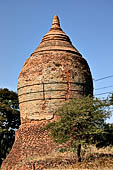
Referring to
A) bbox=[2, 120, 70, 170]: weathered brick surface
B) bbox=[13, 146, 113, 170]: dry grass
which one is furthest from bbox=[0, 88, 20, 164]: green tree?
bbox=[13, 146, 113, 170]: dry grass

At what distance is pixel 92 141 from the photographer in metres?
13.6

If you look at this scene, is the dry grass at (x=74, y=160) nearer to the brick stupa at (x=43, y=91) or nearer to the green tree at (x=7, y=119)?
the brick stupa at (x=43, y=91)

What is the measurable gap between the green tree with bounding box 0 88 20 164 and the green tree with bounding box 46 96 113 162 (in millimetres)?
13696

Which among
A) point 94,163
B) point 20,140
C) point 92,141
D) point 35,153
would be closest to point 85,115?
point 92,141

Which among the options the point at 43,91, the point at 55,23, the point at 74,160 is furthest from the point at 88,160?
the point at 55,23

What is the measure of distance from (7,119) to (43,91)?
12368 millimetres

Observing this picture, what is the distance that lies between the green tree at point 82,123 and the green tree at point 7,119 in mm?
13696

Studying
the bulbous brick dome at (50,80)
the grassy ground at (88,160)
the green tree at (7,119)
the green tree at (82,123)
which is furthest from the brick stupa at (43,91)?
the green tree at (7,119)

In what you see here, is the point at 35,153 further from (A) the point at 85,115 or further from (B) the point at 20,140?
(A) the point at 85,115

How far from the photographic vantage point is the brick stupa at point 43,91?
52.8ft

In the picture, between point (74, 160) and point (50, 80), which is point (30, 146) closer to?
point (74, 160)

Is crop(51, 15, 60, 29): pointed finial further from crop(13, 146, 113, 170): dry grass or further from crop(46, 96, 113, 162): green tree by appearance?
crop(13, 146, 113, 170): dry grass

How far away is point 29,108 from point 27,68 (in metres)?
2.63

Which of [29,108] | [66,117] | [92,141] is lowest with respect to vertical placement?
[92,141]
